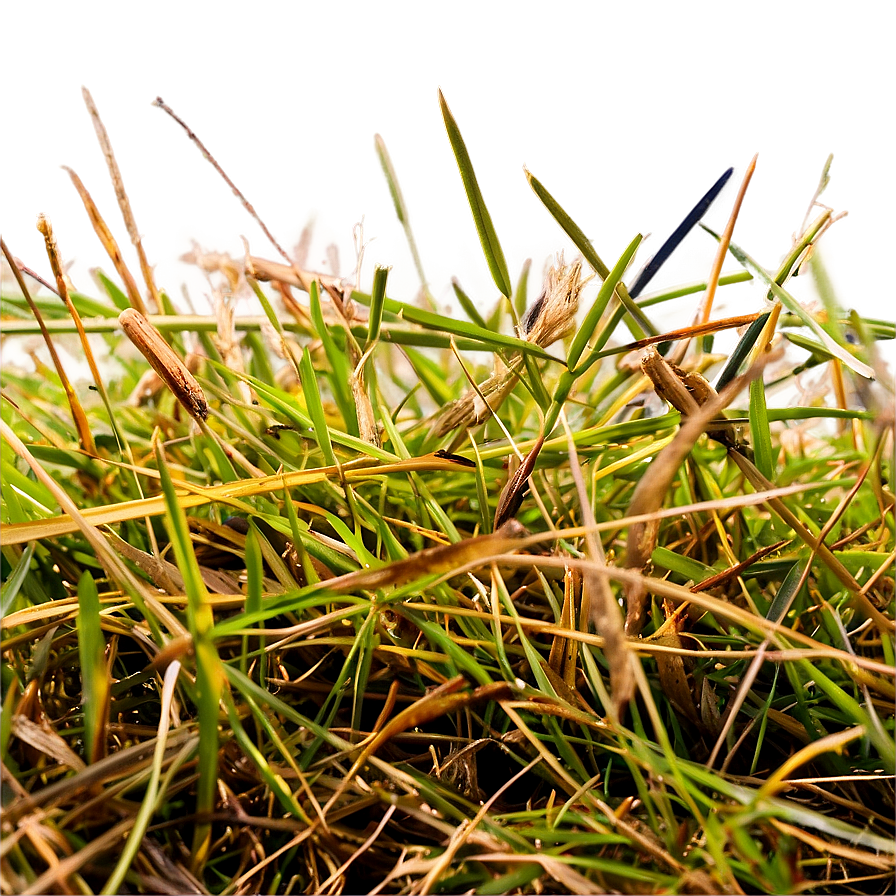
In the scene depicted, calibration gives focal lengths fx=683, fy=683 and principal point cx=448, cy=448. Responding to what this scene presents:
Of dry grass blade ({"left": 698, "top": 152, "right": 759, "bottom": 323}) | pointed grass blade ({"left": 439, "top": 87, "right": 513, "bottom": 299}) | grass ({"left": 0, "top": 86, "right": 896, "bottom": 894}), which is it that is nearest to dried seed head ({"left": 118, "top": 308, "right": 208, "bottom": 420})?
grass ({"left": 0, "top": 86, "right": 896, "bottom": 894})

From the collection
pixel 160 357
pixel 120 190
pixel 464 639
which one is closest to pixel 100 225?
pixel 120 190

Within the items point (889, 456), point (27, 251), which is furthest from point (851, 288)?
point (27, 251)

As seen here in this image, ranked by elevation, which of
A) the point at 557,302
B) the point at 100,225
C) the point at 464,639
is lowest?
the point at 464,639

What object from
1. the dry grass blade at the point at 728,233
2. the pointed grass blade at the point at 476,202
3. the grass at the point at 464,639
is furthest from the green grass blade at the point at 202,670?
the dry grass blade at the point at 728,233

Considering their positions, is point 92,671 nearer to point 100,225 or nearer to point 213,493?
point 213,493

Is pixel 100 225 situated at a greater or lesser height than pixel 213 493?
greater

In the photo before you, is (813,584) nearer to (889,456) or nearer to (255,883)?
(889,456)
